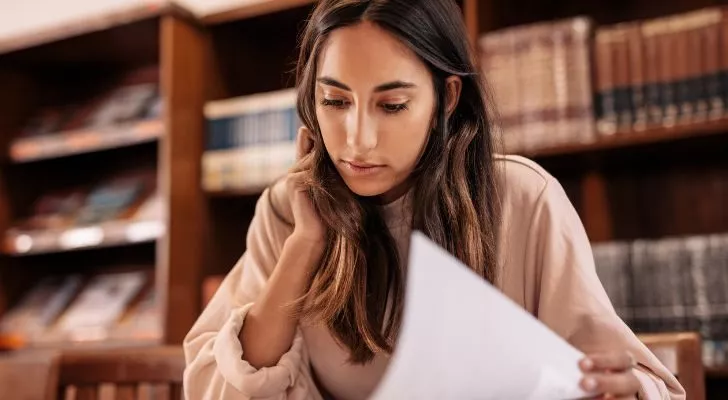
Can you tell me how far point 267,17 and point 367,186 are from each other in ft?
4.89

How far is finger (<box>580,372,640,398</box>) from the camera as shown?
710 mm

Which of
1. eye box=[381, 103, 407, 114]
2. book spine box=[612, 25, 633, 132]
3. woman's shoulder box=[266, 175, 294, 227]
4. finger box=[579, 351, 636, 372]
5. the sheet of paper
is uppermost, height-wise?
book spine box=[612, 25, 633, 132]

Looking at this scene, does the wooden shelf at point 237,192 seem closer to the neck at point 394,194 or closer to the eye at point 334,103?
the neck at point 394,194

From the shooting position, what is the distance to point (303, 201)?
1.06 metres

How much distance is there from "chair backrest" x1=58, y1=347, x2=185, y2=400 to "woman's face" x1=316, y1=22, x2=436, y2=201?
52 centimetres

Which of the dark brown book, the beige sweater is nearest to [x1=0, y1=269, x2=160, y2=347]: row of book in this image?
the beige sweater

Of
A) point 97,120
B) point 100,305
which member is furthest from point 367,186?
point 97,120

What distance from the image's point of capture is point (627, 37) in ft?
6.09

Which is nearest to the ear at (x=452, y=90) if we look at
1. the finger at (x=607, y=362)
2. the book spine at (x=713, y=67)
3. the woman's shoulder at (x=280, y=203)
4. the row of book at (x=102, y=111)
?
the woman's shoulder at (x=280, y=203)

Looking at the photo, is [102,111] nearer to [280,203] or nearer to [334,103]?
[280,203]

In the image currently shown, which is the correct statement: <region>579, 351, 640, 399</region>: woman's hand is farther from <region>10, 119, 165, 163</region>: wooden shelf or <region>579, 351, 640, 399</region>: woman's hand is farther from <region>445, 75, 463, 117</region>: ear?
<region>10, 119, 165, 163</region>: wooden shelf

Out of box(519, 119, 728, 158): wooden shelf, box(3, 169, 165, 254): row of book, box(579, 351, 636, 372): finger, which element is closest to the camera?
box(579, 351, 636, 372): finger

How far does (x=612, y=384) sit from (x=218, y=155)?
1.71 metres

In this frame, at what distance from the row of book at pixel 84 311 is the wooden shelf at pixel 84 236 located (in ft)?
0.56
